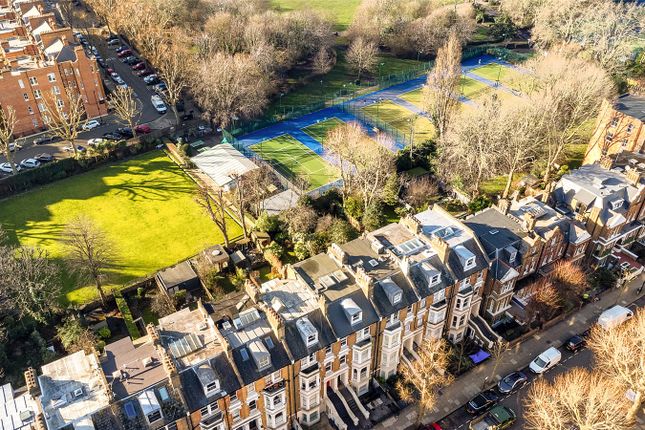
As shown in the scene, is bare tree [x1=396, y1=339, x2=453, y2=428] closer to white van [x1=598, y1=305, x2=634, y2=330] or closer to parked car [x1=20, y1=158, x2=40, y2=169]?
white van [x1=598, y1=305, x2=634, y2=330]

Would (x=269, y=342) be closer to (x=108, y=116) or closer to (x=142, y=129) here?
(x=142, y=129)

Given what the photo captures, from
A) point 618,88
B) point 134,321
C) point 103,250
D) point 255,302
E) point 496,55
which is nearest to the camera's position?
point 255,302

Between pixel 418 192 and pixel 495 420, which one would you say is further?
pixel 418 192

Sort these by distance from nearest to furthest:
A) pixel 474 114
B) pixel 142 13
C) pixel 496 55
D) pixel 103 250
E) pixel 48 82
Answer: pixel 103 250 < pixel 474 114 < pixel 48 82 < pixel 142 13 < pixel 496 55

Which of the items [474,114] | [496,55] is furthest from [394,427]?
[496,55]

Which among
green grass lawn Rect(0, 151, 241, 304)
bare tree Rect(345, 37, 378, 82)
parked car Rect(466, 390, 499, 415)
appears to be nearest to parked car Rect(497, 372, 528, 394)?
parked car Rect(466, 390, 499, 415)

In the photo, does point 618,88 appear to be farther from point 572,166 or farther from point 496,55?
point 496,55

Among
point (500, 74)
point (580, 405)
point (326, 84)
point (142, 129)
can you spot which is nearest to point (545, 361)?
point (580, 405)
